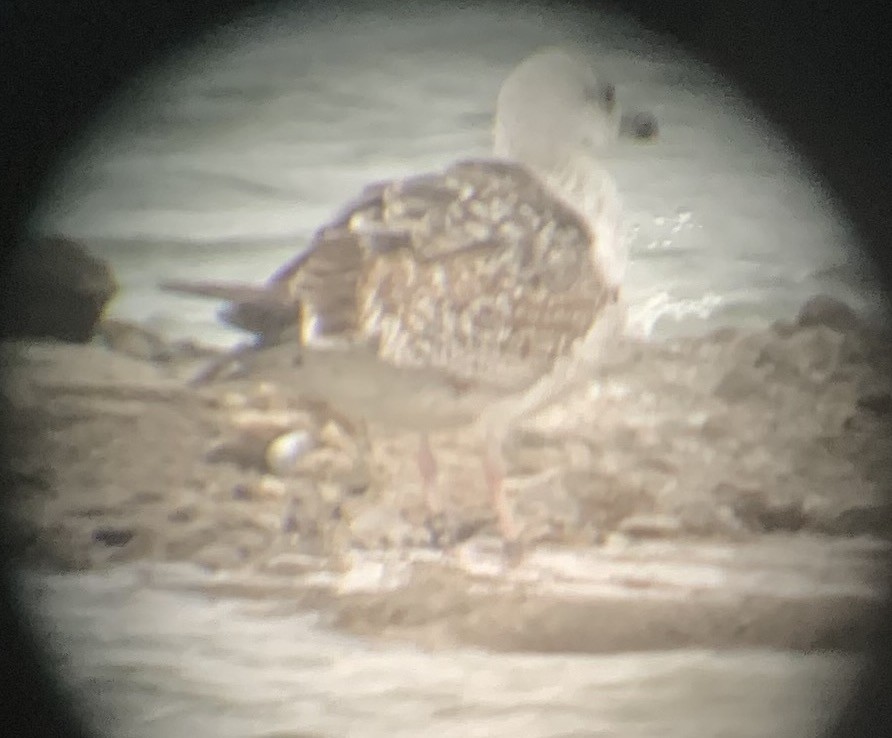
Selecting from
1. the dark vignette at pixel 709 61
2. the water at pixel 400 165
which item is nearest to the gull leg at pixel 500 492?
the water at pixel 400 165

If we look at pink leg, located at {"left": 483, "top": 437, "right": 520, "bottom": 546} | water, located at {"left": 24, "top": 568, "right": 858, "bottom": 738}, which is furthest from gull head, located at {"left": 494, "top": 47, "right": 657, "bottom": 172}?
water, located at {"left": 24, "top": 568, "right": 858, "bottom": 738}

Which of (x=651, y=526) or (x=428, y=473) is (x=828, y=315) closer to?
(x=651, y=526)

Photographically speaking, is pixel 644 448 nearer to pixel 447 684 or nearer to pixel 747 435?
pixel 747 435

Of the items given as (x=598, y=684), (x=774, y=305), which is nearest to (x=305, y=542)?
(x=598, y=684)

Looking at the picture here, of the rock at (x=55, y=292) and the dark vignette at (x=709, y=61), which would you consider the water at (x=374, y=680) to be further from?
the rock at (x=55, y=292)

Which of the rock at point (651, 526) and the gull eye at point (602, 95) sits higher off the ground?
the gull eye at point (602, 95)

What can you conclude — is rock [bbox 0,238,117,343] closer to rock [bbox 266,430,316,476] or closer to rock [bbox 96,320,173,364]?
rock [bbox 96,320,173,364]
